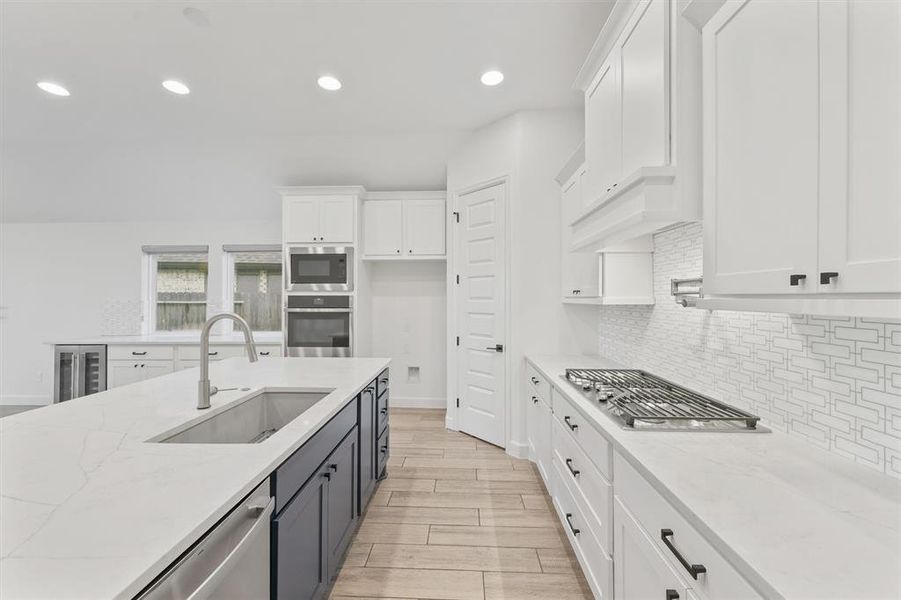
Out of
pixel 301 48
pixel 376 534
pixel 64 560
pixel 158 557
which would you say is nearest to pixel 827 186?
pixel 158 557

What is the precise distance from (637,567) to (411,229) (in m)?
3.75

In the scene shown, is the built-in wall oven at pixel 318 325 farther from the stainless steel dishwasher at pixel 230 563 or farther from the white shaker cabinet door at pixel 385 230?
the stainless steel dishwasher at pixel 230 563

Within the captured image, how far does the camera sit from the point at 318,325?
13.6 feet

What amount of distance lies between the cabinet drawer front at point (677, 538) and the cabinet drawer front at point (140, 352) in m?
4.95

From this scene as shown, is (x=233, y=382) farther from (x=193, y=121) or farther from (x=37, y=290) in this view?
(x=37, y=290)

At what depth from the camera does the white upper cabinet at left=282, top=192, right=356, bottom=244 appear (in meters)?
4.18

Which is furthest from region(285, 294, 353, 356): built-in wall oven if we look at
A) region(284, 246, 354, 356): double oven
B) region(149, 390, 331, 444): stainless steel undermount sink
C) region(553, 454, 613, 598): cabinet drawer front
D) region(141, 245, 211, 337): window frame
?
region(553, 454, 613, 598): cabinet drawer front

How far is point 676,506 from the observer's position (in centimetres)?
91

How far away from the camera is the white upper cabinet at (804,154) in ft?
2.31

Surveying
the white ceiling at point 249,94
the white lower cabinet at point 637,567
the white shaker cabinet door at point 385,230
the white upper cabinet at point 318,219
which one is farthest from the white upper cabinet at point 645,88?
the white upper cabinet at point 318,219

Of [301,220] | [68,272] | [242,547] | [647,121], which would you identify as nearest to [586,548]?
[242,547]

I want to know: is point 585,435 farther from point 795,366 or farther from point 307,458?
point 307,458

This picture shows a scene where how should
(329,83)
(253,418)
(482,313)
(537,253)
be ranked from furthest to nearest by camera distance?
(482,313) < (537,253) < (329,83) < (253,418)

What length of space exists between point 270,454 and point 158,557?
446 millimetres
